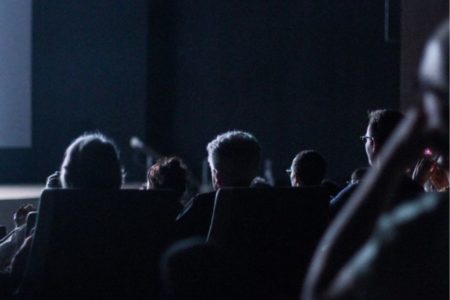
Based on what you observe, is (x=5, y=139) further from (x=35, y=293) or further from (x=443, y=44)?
(x=443, y=44)

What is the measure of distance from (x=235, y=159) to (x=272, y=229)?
398 millimetres

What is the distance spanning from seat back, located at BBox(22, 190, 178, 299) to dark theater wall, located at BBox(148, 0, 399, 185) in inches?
272

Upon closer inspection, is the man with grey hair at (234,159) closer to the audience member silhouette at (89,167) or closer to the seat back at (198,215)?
the seat back at (198,215)

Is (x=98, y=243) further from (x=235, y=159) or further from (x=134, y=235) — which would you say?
(x=235, y=159)

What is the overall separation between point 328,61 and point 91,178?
7284 millimetres

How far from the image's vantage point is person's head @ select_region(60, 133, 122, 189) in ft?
8.90

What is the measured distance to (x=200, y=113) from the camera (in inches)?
425

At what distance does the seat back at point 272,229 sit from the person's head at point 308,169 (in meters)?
0.84

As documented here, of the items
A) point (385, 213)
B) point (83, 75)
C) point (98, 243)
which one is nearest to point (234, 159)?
point (98, 243)

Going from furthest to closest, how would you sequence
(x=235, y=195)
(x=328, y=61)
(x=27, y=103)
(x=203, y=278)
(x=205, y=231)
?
1. (x=27, y=103)
2. (x=328, y=61)
3. (x=205, y=231)
4. (x=235, y=195)
5. (x=203, y=278)

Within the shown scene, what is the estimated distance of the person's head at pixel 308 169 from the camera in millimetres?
3572

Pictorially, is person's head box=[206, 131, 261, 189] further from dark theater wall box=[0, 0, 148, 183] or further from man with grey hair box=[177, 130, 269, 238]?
dark theater wall box=[0, 0, 148, 183]

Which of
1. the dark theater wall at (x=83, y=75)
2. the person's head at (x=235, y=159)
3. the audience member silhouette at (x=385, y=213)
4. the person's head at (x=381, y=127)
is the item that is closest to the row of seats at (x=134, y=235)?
the person's head at (x=235, y=159)

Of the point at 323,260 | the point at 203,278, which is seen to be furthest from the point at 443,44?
the point at 203,278
